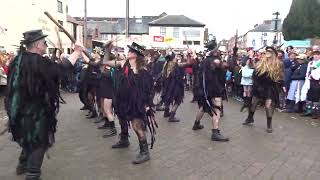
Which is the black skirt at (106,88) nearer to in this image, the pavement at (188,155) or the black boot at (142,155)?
the pavement at (188,155)

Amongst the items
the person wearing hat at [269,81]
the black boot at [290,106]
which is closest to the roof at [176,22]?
the black boot at [290,106]

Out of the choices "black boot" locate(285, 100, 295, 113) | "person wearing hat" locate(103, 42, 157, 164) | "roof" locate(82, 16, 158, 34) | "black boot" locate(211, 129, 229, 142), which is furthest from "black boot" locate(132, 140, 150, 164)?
"roof" locate(82, 16, 158, 34)

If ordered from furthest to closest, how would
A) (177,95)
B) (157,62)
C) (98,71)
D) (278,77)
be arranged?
(157,62) → (177,95) → (98,71) → (278,77)

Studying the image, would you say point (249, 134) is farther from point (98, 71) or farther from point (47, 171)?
point (47, 171)

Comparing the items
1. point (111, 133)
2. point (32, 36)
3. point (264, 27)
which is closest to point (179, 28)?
point (264, 27)

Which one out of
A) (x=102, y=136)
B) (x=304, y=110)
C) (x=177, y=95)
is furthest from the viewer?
(x=304, y=110)

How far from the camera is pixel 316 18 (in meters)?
55.2

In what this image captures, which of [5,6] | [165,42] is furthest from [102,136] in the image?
[165,42]

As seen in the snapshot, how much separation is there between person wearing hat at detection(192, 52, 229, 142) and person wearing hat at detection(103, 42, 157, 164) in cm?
176

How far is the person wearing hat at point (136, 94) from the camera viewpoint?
21.6 feet

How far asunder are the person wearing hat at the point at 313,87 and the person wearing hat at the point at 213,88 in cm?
401

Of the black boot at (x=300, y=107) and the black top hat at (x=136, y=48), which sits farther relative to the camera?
the black boot at (x=300, y=107)

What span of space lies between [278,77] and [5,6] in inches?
1115

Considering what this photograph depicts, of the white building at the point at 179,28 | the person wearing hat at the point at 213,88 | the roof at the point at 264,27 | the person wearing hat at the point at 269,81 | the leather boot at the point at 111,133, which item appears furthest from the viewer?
the roof at the point at 264,27
